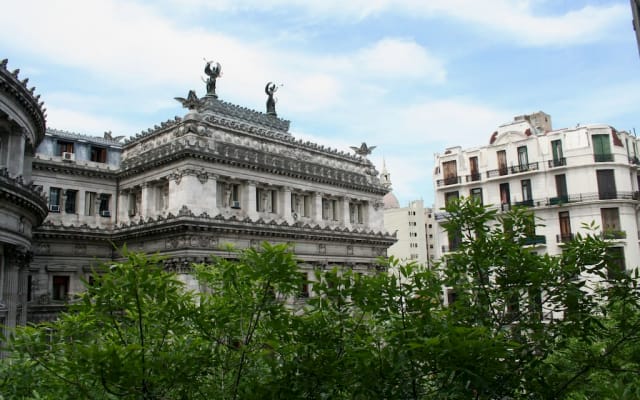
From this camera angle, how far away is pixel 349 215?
47.0m

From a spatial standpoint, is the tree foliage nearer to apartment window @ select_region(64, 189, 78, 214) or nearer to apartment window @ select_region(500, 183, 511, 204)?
apartment window @ select_region(64, 189, 78, 214)

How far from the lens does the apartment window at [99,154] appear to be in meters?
42.5

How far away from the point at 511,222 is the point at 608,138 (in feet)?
Result: 124

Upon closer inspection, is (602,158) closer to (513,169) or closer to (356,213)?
(513,169)

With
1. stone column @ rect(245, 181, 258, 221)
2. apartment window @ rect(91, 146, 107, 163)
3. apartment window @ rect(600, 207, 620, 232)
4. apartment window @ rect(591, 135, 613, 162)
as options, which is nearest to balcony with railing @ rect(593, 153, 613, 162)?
apartment window @ rect(591, 135, 613, 162)

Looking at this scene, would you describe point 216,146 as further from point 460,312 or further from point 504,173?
point 460,312

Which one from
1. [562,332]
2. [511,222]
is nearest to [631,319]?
[562,332]

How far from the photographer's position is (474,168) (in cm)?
4878

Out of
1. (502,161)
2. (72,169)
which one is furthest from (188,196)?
(502,161)

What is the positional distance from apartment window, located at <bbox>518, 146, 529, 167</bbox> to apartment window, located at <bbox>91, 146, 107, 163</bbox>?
3351 centimetres

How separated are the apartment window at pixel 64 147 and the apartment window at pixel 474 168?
3273 centimetres

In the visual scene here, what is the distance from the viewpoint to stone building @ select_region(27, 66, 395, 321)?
3641cm

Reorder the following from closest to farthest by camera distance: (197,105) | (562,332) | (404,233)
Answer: (562,332) < (197,105) < (404,233)

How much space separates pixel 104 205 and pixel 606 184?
127ft
